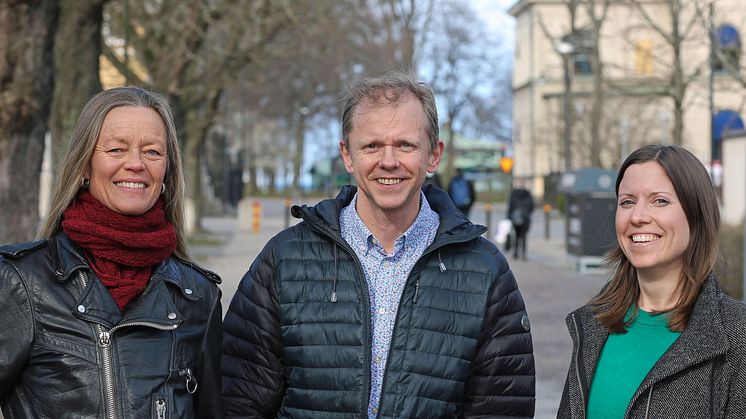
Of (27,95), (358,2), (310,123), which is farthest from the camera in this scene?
(310,123)

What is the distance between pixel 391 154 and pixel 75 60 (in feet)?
45.4

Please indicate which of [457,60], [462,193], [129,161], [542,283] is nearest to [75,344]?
[129,161]

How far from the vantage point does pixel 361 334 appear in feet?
12.9

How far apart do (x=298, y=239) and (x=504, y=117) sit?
86.5 m

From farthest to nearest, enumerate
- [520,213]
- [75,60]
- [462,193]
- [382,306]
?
[462,193] → [520,213] → [75,60] → [382,306]

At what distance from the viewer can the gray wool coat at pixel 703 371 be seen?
11.8ft

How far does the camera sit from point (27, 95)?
10.0 m

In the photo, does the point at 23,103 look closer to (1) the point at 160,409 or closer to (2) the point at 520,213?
(1) the point at 160,409

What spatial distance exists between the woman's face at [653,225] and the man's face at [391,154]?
0.65 meters

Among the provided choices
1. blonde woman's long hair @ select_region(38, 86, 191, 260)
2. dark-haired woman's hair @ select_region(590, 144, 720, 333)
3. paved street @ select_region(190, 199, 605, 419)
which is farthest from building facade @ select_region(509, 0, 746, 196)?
blonde woman's long hair @ select_region(38, 86, 191, 260)

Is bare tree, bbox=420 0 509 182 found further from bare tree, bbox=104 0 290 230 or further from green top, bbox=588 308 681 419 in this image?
green top, bbox=588 308 681 419

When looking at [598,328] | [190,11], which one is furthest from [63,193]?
[190,11]

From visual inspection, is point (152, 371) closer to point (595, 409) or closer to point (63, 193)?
point (63, 193)

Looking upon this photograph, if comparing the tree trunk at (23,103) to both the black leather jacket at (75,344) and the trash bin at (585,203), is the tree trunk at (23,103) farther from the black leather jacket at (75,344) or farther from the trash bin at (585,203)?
the trash bin at (585,203)
